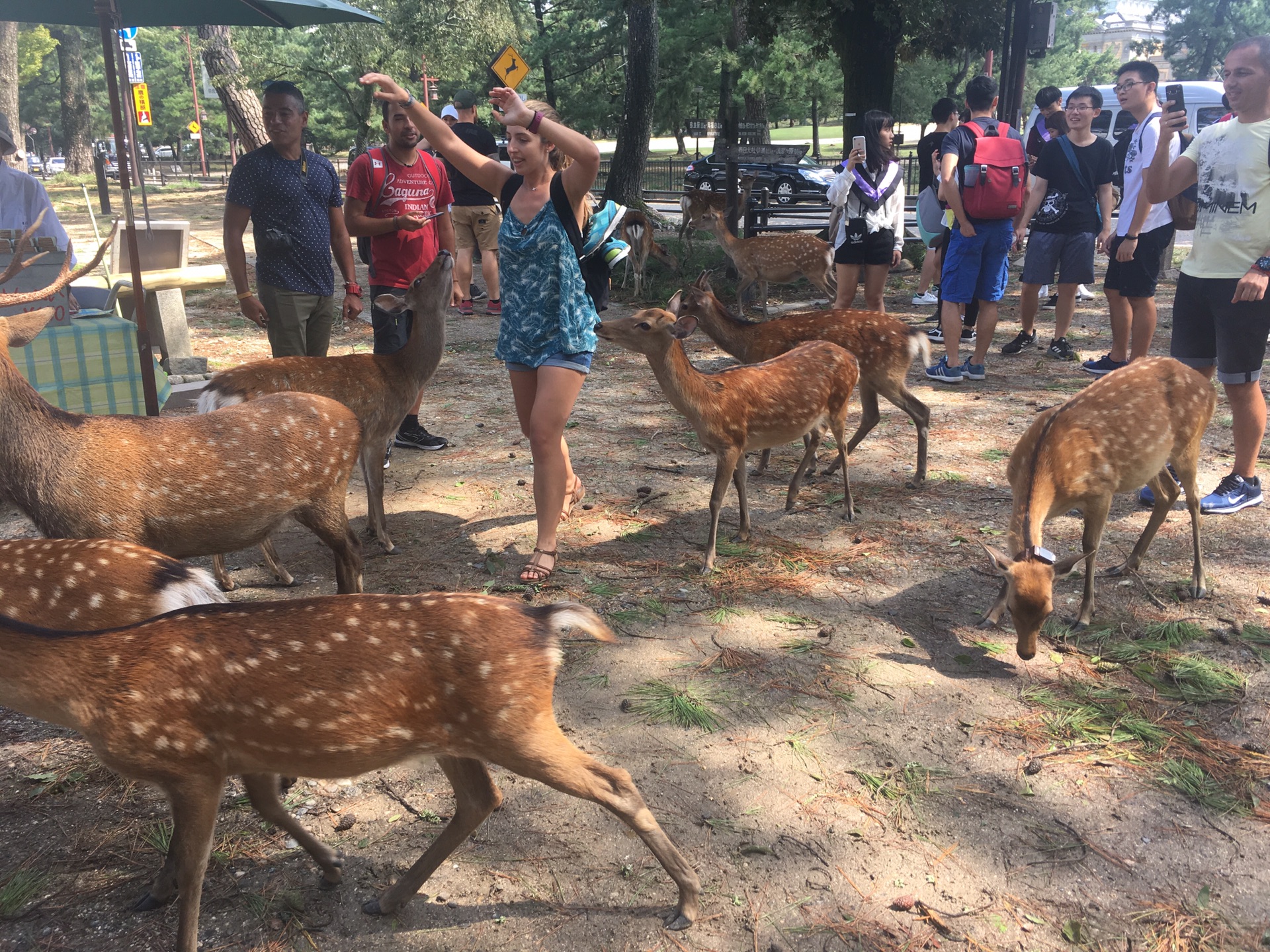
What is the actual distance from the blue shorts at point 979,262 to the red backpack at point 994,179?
13 centimetres

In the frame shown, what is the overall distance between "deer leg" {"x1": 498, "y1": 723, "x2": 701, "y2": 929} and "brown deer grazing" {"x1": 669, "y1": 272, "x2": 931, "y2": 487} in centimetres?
391

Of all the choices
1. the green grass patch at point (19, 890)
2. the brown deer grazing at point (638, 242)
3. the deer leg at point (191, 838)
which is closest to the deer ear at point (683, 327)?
the deer leg at point (191, 838)

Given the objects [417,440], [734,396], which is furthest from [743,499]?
[417,440]

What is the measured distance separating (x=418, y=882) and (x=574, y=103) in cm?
3070

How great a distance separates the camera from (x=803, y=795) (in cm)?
316

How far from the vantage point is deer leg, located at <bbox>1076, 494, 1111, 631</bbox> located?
13.9 ft

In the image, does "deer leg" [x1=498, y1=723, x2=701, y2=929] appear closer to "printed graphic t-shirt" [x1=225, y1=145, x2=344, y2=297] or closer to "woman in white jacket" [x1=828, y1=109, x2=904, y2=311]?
"printed graphic t-shirt" [x1=225, y1=145, x2=344, y2=297]

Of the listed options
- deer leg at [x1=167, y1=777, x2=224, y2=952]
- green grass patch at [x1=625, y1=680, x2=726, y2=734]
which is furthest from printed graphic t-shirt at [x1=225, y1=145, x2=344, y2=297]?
deer leg at [x1=167, y1=777, x2=224, y2=952]

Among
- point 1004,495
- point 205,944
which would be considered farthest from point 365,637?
point 1004,495

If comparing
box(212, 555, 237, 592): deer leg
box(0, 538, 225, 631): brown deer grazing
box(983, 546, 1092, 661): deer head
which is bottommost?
box(212, 555, 237, 592): deer leg

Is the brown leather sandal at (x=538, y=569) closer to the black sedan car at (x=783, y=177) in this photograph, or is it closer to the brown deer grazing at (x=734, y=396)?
the brown deer grazing at (x=734, y=396)

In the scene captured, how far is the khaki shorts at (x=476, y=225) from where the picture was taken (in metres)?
10.7

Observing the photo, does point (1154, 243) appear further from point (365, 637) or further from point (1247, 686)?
point (365, 637)

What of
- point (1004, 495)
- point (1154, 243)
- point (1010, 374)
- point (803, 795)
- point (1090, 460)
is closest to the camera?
point (803, 795)
